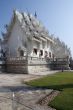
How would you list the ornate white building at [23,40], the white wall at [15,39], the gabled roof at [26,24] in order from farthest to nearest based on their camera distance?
the white wall at [15,39]
the gabled roof at [26,24]
the ornate white building at [23,40]

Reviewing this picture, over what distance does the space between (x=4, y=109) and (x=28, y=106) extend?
1.02 m

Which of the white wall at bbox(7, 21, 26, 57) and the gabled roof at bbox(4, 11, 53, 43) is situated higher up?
the gabled roof at bbox(4, 11, 53, 43)

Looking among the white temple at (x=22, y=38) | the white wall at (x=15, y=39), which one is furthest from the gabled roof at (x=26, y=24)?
the white wall at (x=15, y=39)

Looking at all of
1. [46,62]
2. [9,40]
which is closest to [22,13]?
[9,40]

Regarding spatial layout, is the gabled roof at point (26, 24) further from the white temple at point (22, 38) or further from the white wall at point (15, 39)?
the white wall at point (15, 39)

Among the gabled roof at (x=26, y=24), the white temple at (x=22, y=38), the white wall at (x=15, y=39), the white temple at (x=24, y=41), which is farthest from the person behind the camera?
the white wall at (x=15, y=39)

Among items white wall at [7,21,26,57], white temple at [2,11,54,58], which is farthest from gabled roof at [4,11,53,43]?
white wall at [7,21,26,57]

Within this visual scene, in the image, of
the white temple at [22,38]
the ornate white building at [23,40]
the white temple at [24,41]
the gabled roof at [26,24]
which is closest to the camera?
the ornate white building at [23,40]

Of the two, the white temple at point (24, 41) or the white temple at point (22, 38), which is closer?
the white temple at point (24, 41)

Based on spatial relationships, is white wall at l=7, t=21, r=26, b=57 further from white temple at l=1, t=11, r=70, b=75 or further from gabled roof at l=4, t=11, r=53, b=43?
gabled roof at l=4, t=11, r=53, b=43

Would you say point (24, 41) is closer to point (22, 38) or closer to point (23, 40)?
point (23, 40)

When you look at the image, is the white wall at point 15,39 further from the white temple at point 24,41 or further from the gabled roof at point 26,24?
the gabled roof at point 26,24

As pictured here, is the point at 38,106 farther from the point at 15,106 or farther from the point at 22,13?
the point at 22,13

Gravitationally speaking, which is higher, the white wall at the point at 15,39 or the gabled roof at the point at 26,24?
the gabled roof at the point at 26,24
